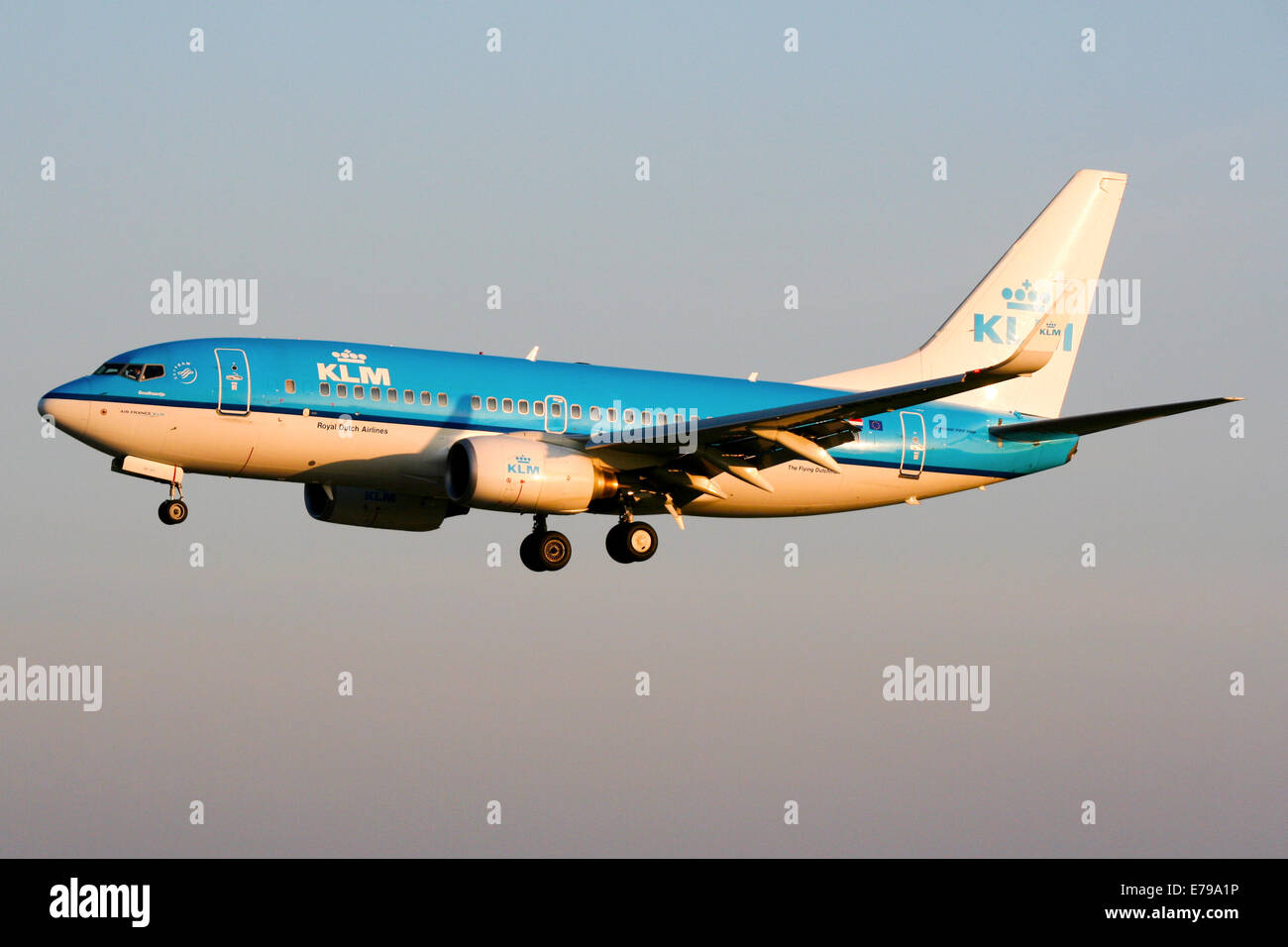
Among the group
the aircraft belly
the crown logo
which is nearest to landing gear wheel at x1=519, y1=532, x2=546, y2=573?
the aircraft belly

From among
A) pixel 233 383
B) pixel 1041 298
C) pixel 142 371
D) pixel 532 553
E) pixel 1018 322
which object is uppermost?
pixel 1041 298

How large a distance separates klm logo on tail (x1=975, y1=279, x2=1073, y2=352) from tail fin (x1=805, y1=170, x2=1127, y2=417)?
0.03 meters

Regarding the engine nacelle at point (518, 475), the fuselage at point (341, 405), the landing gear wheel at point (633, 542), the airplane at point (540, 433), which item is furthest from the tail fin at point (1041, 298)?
the engine nacelle at point (518, 475)

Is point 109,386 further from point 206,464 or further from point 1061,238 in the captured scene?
point 1061,238

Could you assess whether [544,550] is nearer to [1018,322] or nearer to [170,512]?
[170,512]

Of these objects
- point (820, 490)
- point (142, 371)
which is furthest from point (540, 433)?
point (142, 371)

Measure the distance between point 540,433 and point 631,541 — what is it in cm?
383

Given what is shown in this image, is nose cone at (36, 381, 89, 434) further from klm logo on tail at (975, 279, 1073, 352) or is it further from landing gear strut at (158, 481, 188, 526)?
klm logo on tail at (975, 279, 1073, 352)

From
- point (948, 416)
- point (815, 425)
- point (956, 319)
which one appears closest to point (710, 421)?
point (815, 425)

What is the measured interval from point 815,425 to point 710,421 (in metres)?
2.57

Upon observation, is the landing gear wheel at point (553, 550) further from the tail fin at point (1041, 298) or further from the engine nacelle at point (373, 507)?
the tail fin at point (1041, 298)

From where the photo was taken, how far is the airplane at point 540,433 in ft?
135

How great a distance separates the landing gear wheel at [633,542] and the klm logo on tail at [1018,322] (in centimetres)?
1413

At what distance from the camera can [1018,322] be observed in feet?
177
